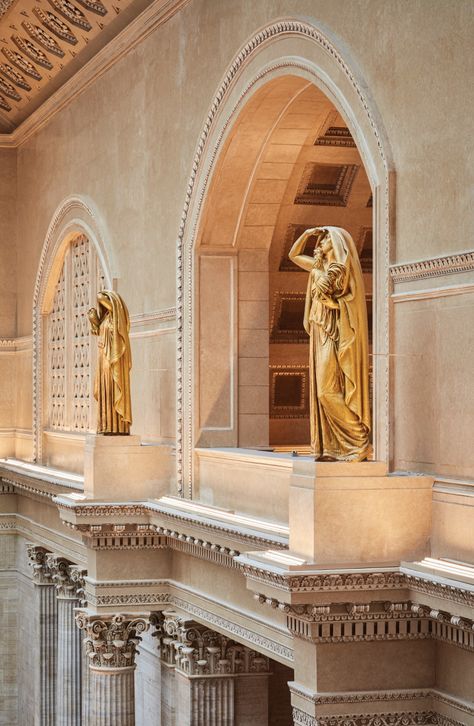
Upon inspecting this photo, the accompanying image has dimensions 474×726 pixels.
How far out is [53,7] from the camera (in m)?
18.1

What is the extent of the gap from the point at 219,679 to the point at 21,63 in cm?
1023

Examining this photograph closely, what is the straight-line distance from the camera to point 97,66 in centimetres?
1833

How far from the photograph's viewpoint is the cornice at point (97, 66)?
1579 cm

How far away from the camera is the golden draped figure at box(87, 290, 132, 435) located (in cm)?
1516

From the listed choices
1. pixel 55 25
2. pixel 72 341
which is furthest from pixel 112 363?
pixel 72 341

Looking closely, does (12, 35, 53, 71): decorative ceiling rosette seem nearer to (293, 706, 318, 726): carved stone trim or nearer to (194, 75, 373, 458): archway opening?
(194, 75, 373, 458): archway opening

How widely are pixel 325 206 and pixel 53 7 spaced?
16.1ft

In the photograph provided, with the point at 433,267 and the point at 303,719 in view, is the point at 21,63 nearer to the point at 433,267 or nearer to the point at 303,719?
the point at 433,267

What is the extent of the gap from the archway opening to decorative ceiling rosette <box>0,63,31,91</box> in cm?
719

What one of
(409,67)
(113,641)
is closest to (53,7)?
(113,641)

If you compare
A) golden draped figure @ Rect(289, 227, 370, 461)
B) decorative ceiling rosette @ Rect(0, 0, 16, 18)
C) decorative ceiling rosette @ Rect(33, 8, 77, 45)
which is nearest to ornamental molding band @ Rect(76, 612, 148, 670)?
golden draped figure @ Rect(289, 227, 370, 461)

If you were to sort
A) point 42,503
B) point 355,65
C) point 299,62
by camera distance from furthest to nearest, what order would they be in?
point 42,503 < point 299,62 < point 355,65

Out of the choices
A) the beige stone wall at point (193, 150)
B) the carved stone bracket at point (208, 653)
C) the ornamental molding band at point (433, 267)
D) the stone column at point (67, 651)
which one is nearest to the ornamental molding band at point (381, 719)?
the beige stone wall at point (193, 150)

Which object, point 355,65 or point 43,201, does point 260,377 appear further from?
point 43,201
